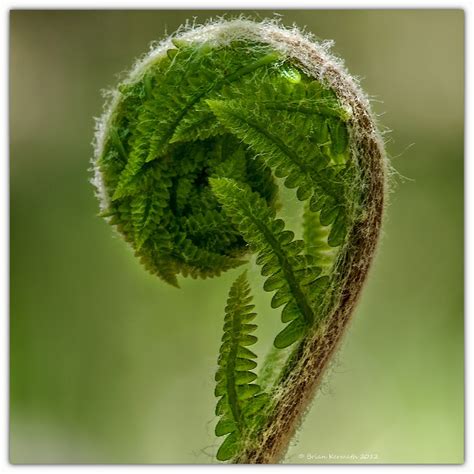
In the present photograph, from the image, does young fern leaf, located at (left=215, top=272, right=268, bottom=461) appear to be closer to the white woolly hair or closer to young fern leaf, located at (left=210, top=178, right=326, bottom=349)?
young fern leaf, located at (left=210, top=178, right=326, bottom=349)

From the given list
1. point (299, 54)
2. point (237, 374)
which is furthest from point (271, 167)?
point (237, 374)

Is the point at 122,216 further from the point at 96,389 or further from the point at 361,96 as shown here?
the point at 96,389

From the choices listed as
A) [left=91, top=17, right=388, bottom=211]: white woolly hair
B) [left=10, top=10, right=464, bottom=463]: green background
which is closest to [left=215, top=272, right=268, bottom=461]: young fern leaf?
[left=91, top=17, right=388, bottom=211]: white woolly hair

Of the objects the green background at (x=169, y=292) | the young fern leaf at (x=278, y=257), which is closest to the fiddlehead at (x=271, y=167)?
the young fern leaf at (x=278, y=257)

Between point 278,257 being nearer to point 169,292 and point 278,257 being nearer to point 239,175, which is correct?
point 239,175

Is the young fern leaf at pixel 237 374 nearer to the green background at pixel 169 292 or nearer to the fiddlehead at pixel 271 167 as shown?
the fiddlehead at pixel 271 167

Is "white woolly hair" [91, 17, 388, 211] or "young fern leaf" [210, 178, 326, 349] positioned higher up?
A: "white woolly hair" [91, 17, 388, 211]
